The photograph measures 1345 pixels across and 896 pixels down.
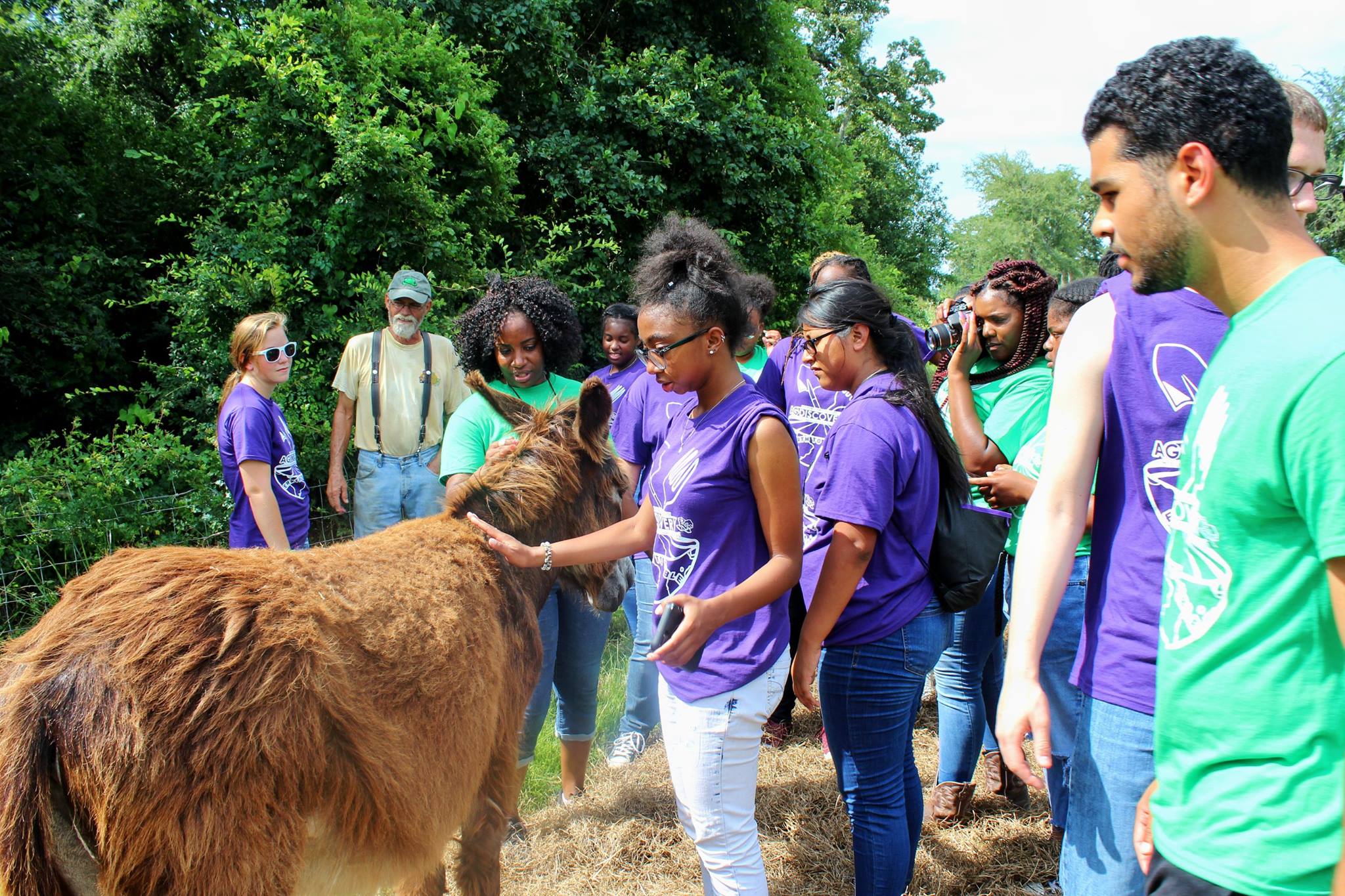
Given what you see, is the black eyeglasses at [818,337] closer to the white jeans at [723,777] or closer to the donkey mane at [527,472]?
the donkey mane at [527,472]

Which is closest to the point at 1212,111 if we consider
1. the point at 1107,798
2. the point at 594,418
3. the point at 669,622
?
the point at 1107,798

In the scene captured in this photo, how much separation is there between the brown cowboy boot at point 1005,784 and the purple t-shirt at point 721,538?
7.86ft

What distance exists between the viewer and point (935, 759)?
4.93 m

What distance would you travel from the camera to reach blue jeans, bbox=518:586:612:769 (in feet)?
13.7

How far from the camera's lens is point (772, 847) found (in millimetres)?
3977

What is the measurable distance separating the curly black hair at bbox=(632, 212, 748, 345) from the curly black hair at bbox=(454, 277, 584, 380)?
5.68ft

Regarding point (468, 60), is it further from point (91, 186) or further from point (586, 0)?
point (91, 186)

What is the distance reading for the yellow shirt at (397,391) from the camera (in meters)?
6.29

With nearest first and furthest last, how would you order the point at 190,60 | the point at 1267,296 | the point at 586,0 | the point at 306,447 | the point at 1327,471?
the point at 1327,471 < the point at 1267,296 < the point at 306,447 < the point at 190,60 < the point at 586,0

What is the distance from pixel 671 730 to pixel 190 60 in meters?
10.3

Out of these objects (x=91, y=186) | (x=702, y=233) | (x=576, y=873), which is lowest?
(x=576, y=873)

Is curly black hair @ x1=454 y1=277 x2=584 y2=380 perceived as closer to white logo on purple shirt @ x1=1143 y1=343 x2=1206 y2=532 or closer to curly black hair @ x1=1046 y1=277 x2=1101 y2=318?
curly black hair @ x1=1046 y1=277 x2=1101 y2=318

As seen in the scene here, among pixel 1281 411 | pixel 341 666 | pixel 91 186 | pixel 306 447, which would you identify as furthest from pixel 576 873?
pixel 91 186

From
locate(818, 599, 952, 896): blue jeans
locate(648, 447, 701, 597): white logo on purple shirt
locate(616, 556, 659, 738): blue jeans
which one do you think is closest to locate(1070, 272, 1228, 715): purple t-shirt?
locate(818, 599, 952, 896): blue jeans
